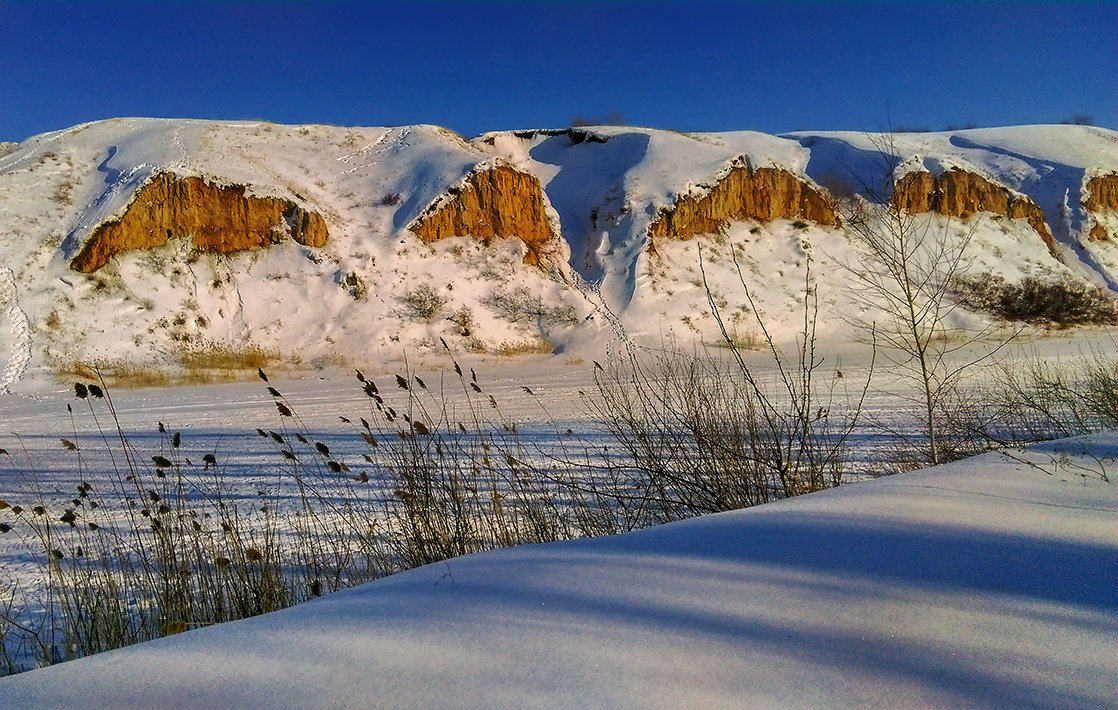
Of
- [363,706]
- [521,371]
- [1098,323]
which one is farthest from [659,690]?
[1098,323]

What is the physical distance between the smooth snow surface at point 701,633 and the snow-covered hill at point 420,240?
18625 mm

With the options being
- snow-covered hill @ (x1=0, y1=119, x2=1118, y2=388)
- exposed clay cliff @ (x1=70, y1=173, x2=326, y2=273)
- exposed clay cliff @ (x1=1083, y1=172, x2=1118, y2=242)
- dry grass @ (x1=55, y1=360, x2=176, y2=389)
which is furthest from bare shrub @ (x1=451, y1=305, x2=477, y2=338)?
exposed clay cliff @ (x1=1083, y1=172, x2=1118, y2=242)

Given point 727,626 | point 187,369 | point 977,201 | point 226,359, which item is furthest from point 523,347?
point 977,201

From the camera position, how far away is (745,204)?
1188 inches

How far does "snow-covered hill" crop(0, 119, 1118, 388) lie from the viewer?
70.1 feet

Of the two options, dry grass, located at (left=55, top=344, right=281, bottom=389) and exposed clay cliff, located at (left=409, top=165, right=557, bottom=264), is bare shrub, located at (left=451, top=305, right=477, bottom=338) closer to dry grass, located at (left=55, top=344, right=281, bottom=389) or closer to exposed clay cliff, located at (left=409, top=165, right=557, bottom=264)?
exposed clay cliff, located at (left=409, top=165, right=557, bottom=264)

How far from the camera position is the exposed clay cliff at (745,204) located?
28.7 meters

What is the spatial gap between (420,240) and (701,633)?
25.6 metres

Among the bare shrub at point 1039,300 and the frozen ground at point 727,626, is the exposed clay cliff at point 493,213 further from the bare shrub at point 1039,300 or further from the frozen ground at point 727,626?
the frozen ground at point 727,626

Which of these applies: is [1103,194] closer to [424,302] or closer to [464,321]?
[464,321]

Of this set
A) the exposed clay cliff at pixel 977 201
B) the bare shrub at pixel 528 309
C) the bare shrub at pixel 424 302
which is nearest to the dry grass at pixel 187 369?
the bare shrub at pixel 424 302

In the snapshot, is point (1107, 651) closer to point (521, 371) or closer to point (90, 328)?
point (521, 371)

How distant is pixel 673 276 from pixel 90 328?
20.6m

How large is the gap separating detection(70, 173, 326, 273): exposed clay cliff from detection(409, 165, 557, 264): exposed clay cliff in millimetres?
4544
